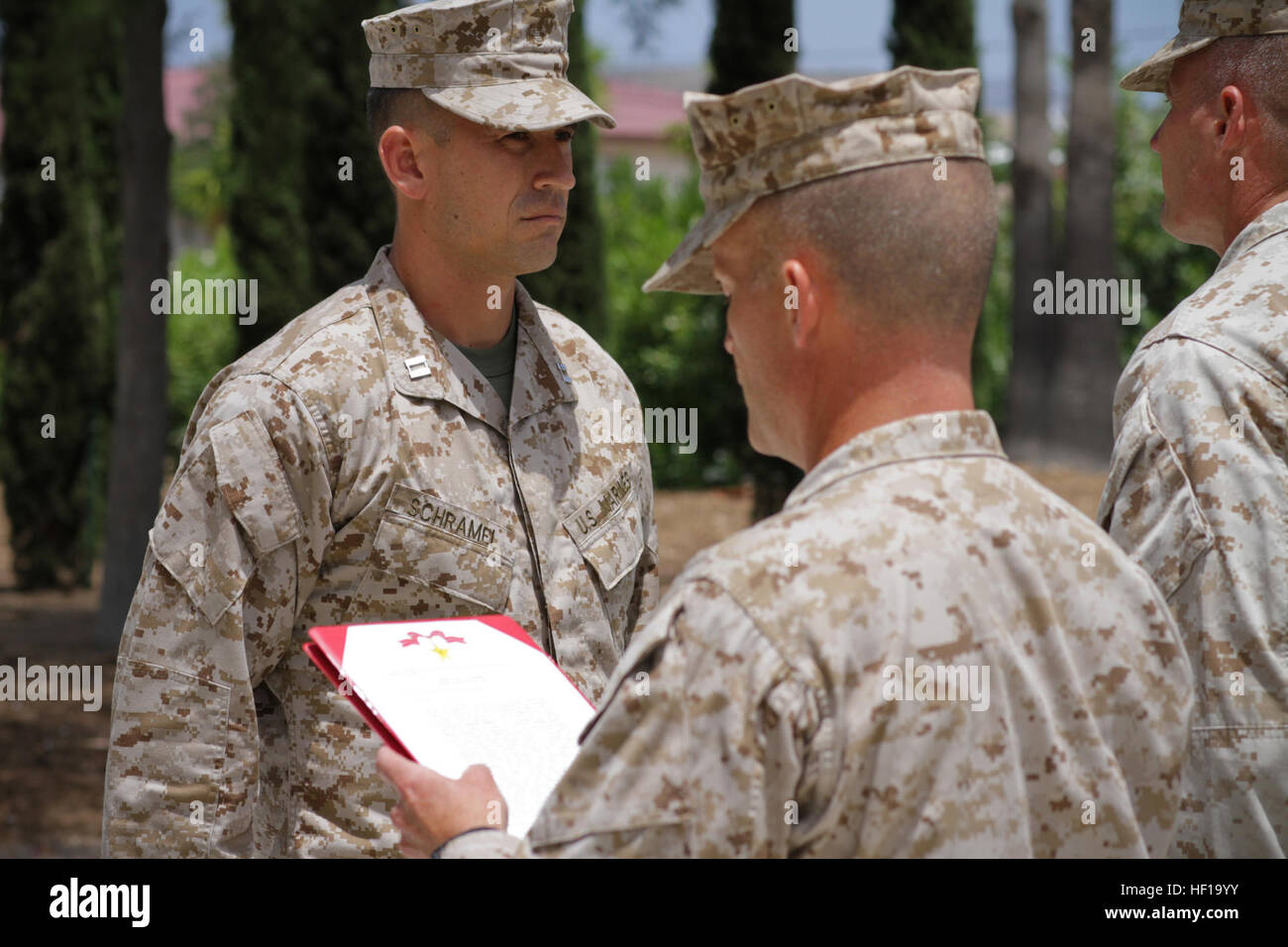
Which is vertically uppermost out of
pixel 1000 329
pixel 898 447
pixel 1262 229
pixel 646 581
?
pixel 1262 229

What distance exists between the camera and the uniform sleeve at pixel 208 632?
2.41 m

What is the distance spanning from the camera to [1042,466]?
39.9 ft

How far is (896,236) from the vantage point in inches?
64.2

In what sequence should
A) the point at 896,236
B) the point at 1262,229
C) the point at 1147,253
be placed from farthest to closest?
the point at 1147,253, the point at 1262,229, the point at 896,236

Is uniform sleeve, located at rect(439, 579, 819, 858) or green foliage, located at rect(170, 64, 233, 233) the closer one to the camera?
uniform sleeve, located at rect(439, 579, 819, 858)

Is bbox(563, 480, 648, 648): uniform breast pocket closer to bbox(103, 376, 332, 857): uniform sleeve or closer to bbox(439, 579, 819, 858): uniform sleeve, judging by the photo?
bbox(103, 376, 332, 857): uniform sleeve

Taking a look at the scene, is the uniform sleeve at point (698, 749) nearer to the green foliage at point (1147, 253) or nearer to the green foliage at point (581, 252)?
the green foliage at point (581, 252)

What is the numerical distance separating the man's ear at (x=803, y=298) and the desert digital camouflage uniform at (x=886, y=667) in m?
0.10

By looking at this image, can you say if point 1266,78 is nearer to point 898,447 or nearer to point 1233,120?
point 1233,120

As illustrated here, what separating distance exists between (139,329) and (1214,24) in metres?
6.73

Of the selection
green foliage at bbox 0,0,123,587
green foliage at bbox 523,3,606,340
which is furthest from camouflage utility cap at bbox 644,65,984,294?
green foliage at bbox 0,0,123,587

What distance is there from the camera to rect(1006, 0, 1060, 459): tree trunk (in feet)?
39.8

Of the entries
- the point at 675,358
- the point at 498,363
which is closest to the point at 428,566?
the point at 498,363

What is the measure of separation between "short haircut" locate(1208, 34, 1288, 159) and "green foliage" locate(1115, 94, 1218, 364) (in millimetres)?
11833
